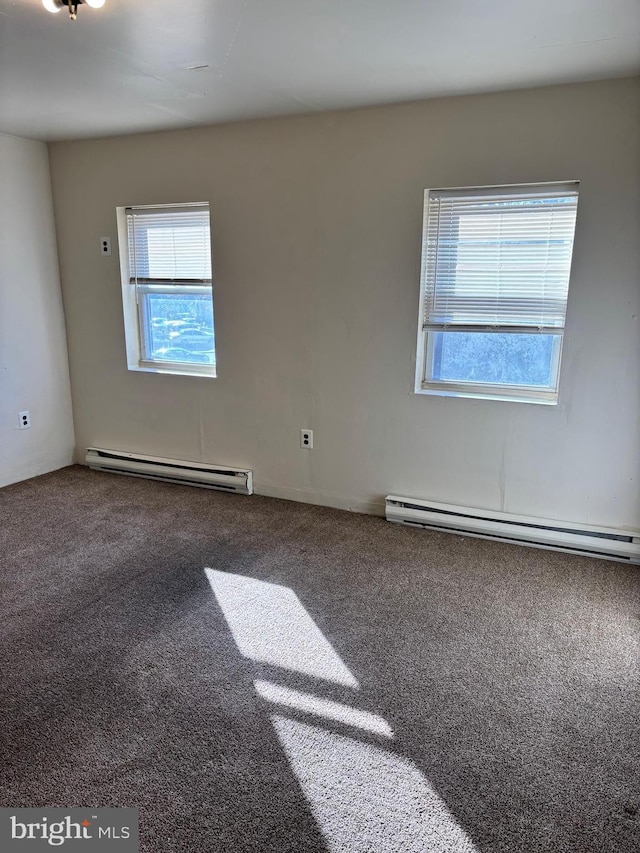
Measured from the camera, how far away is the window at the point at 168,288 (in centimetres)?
391

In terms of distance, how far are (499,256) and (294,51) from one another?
147 centimetres

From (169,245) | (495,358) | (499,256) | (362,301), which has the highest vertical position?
(169,245)

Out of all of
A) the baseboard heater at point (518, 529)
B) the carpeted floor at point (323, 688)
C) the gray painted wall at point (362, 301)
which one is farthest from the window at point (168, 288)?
the baseboard heater at point (518, 529)

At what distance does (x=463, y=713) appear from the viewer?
1.97m

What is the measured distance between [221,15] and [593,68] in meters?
1.69

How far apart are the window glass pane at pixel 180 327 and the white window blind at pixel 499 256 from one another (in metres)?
1.62

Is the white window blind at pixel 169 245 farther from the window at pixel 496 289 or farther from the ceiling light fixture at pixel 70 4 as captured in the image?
the ceiling light fixture at pixel 70 4

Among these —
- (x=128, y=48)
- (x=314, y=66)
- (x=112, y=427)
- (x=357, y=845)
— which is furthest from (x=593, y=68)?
(x=112, y=427)

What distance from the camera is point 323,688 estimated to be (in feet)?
6.85

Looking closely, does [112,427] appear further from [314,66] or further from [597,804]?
[597,804]

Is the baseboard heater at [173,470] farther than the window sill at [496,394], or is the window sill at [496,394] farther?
the baseboard heater at [173,470]

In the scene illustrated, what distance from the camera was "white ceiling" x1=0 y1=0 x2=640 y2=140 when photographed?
2.03 metres

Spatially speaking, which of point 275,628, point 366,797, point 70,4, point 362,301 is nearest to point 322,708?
point 366,797

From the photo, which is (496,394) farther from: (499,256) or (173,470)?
(173,470)
